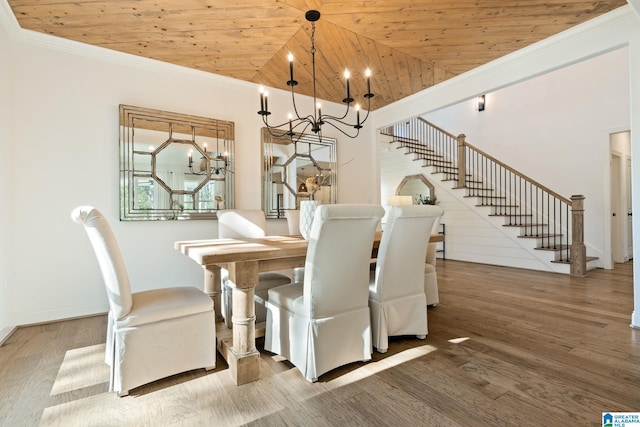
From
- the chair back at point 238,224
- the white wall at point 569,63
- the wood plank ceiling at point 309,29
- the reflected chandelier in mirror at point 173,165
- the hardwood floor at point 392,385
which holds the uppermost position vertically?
the wood plank ceiling at point 309,29

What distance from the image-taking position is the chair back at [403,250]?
2111mm

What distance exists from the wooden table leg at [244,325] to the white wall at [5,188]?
2098 millimetres

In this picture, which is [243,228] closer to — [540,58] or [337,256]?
[337,256]

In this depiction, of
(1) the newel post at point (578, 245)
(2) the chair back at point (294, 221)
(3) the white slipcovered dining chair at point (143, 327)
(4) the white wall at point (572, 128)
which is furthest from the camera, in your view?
(4) the white wall at point (572, 128)

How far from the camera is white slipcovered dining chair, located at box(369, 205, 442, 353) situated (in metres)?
2.12

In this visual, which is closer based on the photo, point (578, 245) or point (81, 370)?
point (81, 370)

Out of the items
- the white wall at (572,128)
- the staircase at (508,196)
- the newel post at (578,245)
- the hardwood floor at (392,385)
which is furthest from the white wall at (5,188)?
the white wall at (572,128)

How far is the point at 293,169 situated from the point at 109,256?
2.90m

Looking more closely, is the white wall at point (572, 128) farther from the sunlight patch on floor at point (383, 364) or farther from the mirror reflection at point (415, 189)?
the sunlight patch on floor at point (383, 364)

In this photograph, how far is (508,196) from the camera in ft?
21.4

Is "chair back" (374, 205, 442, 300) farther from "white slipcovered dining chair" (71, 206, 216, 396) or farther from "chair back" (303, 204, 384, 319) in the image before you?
"white slipcovered dining chair" (71, 206, 216, 396)

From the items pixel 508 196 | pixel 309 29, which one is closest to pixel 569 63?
pixel 309 29

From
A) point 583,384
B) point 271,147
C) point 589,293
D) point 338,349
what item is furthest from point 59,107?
point 589,293

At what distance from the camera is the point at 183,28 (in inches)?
110
